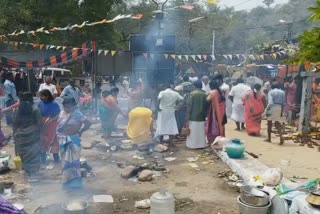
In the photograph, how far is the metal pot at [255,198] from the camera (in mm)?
4934

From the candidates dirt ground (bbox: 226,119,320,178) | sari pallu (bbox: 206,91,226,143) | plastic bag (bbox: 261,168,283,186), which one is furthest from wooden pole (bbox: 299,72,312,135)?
plastic bag (bbox: 261,168,283,186)

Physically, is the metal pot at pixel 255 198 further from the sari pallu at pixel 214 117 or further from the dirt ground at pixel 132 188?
the sari pallu at pixel 214 117

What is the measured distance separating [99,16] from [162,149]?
15.0 metres

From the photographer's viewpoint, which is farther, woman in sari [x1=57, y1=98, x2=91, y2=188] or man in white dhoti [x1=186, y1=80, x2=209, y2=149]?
man in white dhoti [x1=186, y1=80, x2=209, y2=149]

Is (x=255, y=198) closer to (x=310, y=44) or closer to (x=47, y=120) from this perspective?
(x=310, y=44)

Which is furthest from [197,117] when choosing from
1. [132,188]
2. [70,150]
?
[70,150]

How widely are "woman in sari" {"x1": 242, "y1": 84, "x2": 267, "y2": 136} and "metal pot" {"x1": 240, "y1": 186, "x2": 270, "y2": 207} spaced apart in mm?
6867

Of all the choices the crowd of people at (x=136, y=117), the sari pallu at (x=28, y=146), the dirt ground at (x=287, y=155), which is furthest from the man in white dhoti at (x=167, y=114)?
the sari pallu at (x=28, y=146)

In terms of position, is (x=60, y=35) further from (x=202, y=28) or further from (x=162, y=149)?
(x=202, y=28)

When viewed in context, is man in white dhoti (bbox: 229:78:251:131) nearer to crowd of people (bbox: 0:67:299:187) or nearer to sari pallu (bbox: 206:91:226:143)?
crowd of people (bbox: 0:67:299:187)

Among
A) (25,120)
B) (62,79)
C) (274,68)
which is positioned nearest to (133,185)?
(25,120)

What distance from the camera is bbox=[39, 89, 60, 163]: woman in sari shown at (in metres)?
7.55

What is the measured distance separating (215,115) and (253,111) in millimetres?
2772

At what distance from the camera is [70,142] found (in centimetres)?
618
